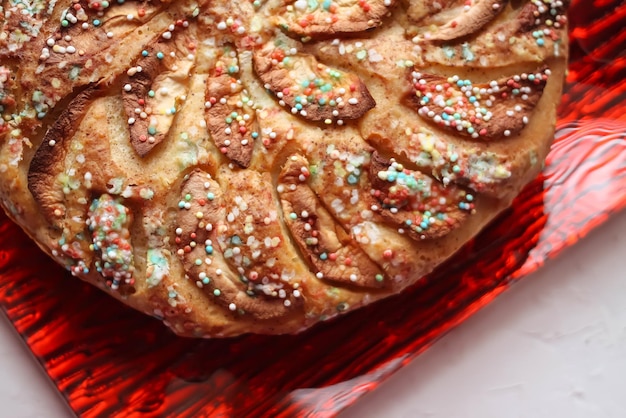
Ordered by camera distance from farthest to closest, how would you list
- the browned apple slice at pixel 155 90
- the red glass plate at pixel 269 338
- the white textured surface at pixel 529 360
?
the white textured surface at pixel 529 360
the red glass plate at pixel 269 338
the browned apple slice at pixel 155 90

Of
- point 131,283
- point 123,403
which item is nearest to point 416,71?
point 131,283

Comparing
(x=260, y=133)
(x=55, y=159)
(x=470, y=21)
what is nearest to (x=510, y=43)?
(x=470, y=21)

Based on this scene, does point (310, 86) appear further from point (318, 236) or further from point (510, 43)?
point (510, 43)

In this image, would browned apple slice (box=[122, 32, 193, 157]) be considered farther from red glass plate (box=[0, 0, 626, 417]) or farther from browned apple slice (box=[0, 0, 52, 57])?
red glass plate (box=[0, 0, 626, 417])

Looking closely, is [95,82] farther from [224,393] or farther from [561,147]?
[561,147]

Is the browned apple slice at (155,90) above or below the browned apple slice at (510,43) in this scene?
above

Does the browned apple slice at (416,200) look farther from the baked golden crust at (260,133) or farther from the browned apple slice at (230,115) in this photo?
the browned apple slice at (230,115)

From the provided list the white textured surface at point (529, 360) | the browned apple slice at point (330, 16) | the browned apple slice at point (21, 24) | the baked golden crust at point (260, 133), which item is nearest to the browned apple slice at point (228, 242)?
the baked golden crust at point (260, 133)
